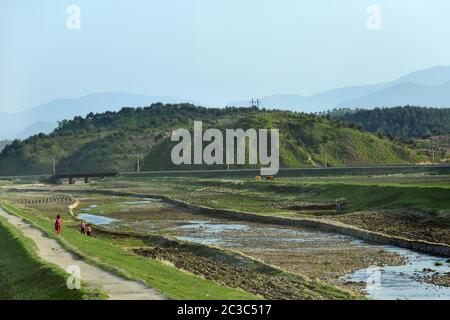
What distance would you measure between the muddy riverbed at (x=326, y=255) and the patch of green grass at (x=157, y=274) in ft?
19.8

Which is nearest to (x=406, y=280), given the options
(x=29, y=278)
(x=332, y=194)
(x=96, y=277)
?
(x=96, y=277)

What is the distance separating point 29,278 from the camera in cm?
3070

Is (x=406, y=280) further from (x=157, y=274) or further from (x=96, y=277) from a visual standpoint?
(x=96, y=277)

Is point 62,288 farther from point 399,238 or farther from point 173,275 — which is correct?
point 399,238

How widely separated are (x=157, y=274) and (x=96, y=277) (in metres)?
3.54

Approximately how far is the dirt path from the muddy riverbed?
9281mm

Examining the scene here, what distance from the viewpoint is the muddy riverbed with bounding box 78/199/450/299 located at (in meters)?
32.8

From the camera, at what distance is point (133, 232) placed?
194 ft

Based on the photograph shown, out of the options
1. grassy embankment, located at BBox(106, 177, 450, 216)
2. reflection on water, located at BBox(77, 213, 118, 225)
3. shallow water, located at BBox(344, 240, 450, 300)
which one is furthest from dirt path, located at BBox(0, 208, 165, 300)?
grassy embankment, located at BBox(106, 177, 450, 216)

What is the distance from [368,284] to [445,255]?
10646mm

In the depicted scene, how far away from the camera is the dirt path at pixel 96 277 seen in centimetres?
2438

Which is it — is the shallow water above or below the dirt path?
below

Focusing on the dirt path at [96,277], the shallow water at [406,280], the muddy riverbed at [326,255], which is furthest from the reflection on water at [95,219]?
the shallow water at [406,280]

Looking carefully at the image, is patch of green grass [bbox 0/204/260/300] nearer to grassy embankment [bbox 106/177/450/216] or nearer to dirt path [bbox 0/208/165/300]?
dirt path [bbox 0/208/165/300]
